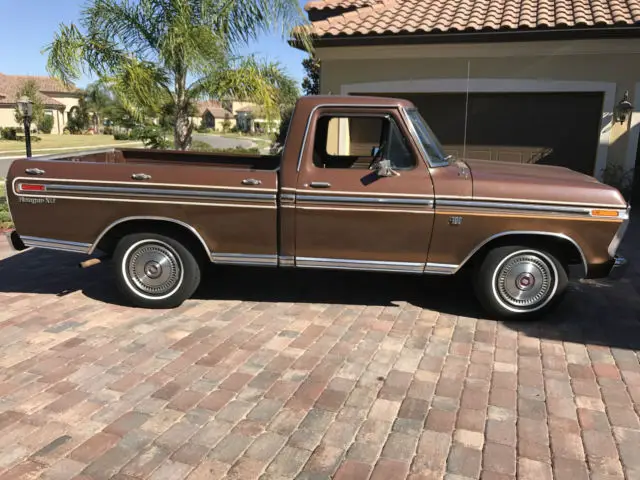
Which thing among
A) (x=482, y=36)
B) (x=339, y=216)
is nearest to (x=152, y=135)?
(x=482, y=36)

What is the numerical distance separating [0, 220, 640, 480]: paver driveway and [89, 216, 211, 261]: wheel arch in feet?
1.96

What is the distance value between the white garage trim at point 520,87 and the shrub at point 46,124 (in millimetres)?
48637

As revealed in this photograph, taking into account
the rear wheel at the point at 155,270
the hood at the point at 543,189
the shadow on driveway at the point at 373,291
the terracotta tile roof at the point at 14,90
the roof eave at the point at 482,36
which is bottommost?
the shadow on driveway at the point at 373,291

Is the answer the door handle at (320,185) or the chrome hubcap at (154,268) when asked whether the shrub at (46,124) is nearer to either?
the chrome hubcap at (154,268)

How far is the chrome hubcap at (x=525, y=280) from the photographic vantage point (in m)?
4.64

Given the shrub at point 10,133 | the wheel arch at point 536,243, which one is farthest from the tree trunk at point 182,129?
the shrub at point 10,133

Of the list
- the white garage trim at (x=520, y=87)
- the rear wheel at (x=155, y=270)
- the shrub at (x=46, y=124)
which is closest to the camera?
the rear wheel at (x=155, y=270)

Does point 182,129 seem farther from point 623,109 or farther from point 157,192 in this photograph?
point 623,109

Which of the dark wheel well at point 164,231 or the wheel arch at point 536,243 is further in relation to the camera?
the dark wheel well at point 164,231

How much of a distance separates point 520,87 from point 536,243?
6.74 meters

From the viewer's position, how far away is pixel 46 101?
178ft

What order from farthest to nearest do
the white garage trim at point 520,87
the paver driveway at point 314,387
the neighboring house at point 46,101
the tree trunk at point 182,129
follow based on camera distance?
the neighboring house at point 46,101 < the white garage trim at point 520,87 < the tree trunk at point 182,129 < the paver driveway at point 314,387

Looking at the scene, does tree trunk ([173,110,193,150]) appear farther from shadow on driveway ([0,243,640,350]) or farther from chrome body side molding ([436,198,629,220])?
chrome body side molding ([436,198,629,220])

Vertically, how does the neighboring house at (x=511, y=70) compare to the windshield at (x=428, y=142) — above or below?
above
